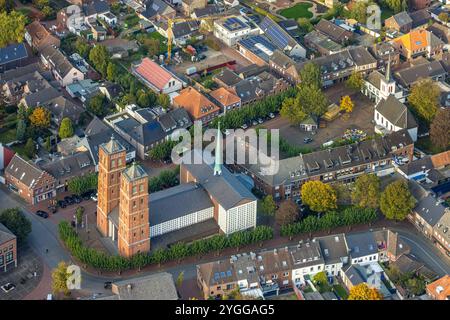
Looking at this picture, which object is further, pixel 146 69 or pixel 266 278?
pixel 146 69

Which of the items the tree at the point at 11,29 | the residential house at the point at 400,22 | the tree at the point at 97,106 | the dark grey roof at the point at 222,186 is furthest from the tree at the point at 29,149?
the residential house at the point at 400,22

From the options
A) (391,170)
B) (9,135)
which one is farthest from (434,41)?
(9,135)

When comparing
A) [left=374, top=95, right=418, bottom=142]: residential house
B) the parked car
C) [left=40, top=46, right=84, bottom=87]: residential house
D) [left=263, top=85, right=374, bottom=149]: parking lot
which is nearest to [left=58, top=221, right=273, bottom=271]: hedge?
the parked car

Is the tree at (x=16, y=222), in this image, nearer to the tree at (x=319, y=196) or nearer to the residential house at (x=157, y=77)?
the tree at (x=319, y=196)

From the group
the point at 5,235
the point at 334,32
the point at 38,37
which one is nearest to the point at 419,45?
the point at 334,32

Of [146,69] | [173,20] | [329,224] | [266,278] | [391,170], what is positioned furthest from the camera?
[173,20]

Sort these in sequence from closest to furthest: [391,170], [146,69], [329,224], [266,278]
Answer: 1. [266,278]
2. [329,224]
3. [391,170]
4. [146,69]

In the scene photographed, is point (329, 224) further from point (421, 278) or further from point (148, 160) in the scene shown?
point (148, 160)
